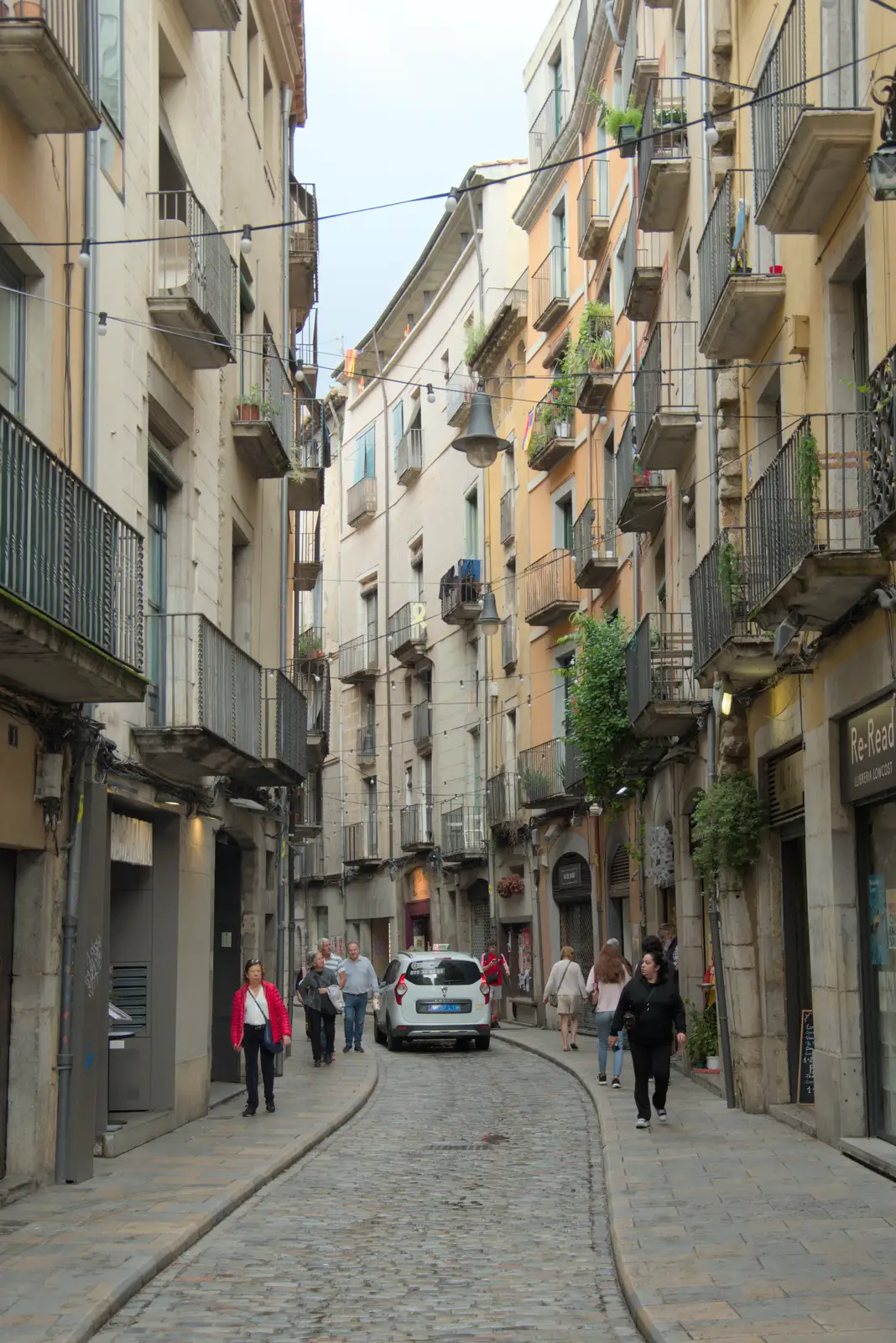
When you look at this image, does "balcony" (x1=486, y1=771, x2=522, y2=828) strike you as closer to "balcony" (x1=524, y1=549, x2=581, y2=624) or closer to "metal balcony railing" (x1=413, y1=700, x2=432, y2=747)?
"balcony" (x1=524, y1=549, x2=581, y2=624)

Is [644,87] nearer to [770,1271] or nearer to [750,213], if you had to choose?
[750,213]

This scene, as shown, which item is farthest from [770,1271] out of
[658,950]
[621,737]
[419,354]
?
[419,354]

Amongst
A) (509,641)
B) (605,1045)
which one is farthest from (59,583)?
(509,641)

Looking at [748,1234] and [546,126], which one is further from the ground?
[546,126]

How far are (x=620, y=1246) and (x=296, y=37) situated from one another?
22.4m

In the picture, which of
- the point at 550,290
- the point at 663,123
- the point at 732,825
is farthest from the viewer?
the point at 550,290

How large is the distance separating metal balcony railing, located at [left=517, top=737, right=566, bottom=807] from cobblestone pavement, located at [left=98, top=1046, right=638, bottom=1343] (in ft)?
52.1

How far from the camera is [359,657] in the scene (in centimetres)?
5194

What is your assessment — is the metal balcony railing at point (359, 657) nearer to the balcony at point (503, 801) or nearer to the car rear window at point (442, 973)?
the balcony at point (503, 801)

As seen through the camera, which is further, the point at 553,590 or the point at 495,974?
the point at 553,590

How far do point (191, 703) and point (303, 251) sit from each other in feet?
40.8

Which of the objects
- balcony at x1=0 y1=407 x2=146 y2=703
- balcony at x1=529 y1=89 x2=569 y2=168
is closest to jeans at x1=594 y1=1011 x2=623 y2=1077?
balcony at x1=0 y1=407 x2=146 y2=703

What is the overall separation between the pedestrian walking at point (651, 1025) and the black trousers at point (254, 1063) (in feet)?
13.0

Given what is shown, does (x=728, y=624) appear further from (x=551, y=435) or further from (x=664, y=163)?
(x=551, y=435)
